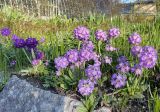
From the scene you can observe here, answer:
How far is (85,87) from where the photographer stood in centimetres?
241

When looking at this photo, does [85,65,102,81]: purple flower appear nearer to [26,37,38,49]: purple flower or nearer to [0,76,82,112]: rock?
[0,76,82,112]: rock

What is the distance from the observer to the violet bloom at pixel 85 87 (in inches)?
94.3

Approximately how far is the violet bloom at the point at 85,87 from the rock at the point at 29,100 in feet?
0.73

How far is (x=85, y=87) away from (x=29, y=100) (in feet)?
2.28

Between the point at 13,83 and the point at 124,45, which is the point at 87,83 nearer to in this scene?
the point at 13,83

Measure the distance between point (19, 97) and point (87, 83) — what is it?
83cm

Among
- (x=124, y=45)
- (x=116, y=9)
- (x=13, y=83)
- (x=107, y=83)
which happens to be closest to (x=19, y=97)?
(x=13, y=83)

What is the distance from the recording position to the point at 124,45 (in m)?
3.66

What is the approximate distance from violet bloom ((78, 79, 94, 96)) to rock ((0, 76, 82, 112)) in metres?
0.22

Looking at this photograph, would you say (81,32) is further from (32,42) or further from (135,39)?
(32,42)

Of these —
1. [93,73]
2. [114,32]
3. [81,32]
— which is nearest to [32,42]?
[81,32]

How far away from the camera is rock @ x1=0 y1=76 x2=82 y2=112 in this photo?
2.66m

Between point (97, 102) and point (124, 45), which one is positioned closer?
point (97, 102)

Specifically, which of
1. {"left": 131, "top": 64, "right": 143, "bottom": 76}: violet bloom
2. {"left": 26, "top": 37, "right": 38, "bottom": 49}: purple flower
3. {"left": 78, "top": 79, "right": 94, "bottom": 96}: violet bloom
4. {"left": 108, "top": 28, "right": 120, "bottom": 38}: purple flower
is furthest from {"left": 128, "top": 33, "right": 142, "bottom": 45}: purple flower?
{"left": 26, "top": 37, "right": 38, "bottom": 49}: purple flower
